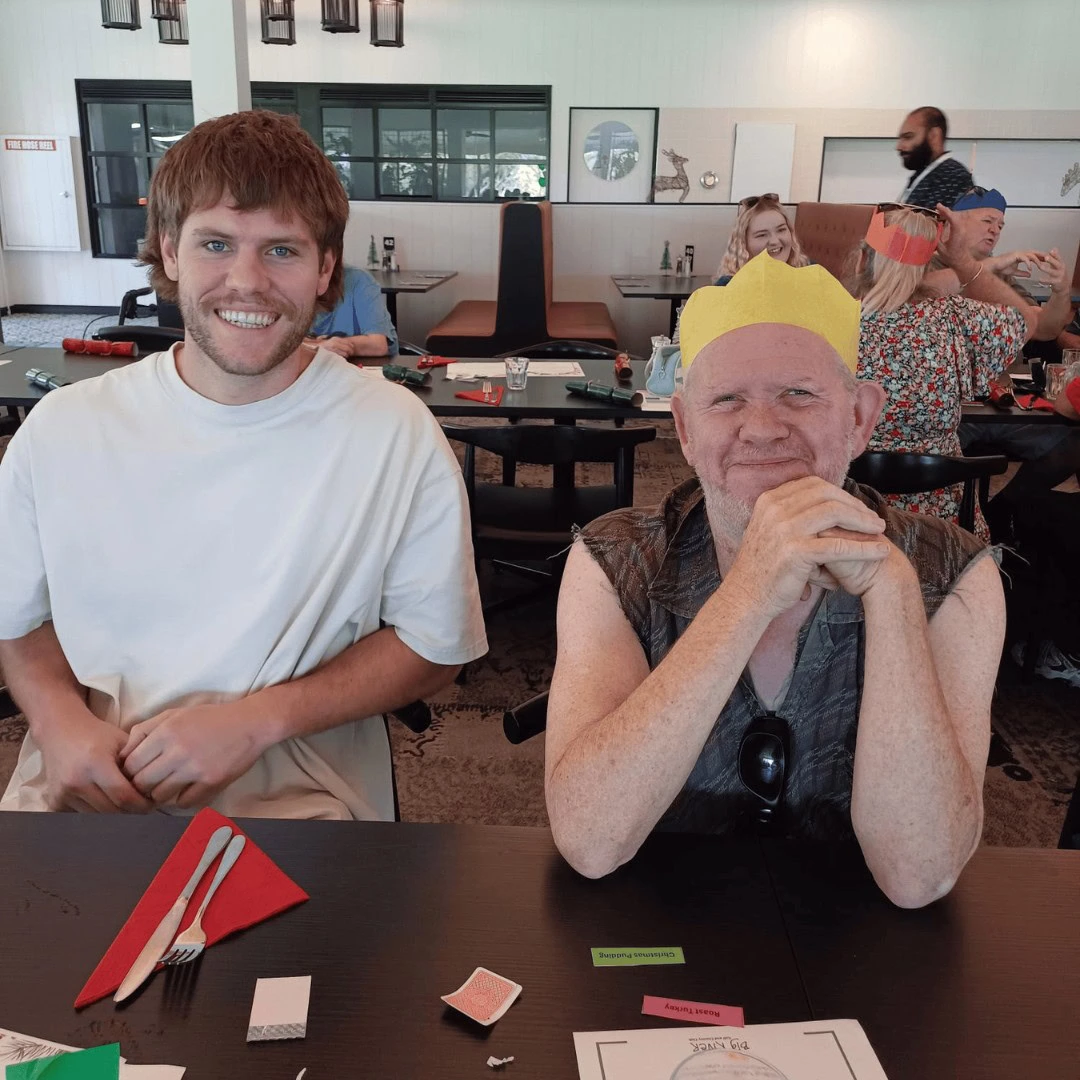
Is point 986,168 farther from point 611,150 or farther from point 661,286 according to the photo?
point 661,286

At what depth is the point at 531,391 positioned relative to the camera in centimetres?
366

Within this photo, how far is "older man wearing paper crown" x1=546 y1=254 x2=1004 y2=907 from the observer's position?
3.41 ft

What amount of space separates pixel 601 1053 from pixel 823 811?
1.86 feet

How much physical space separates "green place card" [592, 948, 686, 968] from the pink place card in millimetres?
45

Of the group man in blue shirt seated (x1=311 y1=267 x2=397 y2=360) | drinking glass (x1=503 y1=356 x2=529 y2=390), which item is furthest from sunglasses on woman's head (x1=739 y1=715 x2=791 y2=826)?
man in blue shirt seated (x1=311 y1=267 x2=397 y2=360)

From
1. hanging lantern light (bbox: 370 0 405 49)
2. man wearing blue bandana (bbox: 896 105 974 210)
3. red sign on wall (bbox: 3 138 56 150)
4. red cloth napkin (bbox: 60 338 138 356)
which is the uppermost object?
hanging lantern light (bbox: 370 0 405 49)

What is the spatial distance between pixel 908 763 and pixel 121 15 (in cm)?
761

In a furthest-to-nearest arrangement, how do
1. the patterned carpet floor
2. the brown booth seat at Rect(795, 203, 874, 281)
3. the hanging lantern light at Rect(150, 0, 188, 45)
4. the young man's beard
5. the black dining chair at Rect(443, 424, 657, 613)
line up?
the brown booth seat at Rect(795, 203, 874, 281) → the hanging lantern light at Rect(150, 0, 188, 45) → the black dining chair at Rect(443, 424, 657, 613) → the patterned carpet floor → the young man's beard

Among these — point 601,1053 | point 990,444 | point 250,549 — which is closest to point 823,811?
point 601,1053

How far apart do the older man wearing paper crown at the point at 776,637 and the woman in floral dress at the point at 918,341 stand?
189 cm

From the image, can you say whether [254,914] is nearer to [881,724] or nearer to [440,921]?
[440,921]

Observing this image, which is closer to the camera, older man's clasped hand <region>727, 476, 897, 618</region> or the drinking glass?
older man's clasped hand <region>727, 476, 897, 618</region>

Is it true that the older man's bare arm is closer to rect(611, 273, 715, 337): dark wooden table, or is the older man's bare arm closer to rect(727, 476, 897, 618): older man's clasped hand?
rect(727, 476, 897, 618): older man's clasped hand

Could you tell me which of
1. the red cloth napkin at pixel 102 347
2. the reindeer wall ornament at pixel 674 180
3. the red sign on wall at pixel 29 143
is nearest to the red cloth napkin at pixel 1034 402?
the red cloth napkin at pixel 102 347
